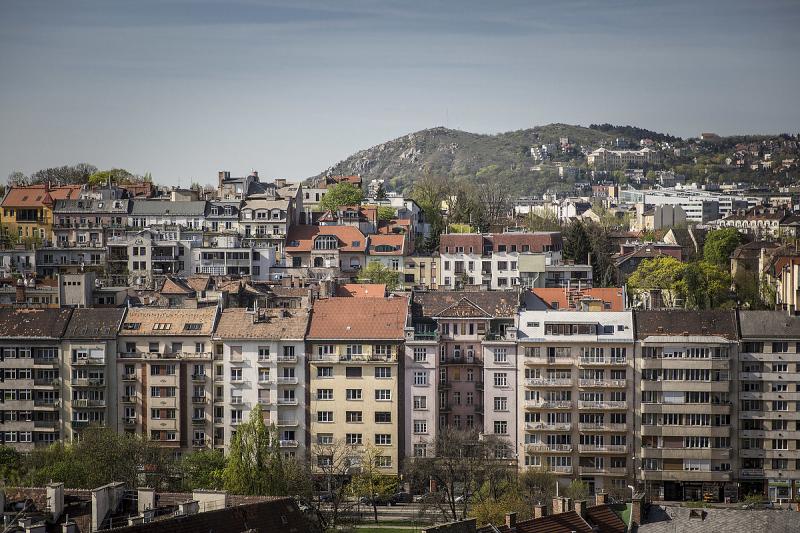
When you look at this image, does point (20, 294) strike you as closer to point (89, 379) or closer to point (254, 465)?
point (89, 379)

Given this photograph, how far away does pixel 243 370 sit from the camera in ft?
277

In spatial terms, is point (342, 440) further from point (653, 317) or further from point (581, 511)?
point (581, 511)

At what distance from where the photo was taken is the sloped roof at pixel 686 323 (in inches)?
3201

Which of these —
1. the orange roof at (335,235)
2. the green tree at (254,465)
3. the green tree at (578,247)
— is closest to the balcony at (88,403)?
the green tree at (254,465)

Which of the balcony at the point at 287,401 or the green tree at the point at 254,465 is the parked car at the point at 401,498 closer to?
the balcony at the point at 287,401

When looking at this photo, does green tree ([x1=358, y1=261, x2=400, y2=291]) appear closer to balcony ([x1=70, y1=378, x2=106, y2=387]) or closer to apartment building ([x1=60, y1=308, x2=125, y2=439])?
apartment building ([x1=60, y1=308, x2=125, y2=439])

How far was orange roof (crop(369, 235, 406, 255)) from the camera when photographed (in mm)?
127125

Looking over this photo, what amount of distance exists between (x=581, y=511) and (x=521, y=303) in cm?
3606

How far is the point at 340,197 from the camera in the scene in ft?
488

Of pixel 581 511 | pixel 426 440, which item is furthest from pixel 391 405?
pixel 581 511

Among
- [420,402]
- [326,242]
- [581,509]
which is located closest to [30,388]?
[420,402]

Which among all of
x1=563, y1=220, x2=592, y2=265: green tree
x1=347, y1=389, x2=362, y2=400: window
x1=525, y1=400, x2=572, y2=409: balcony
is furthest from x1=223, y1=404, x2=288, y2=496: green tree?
x1=563, y1=220, x2=592, y2=265: green tree

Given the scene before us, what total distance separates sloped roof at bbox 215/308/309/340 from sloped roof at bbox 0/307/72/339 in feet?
29.7

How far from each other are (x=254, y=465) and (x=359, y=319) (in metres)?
17.1
